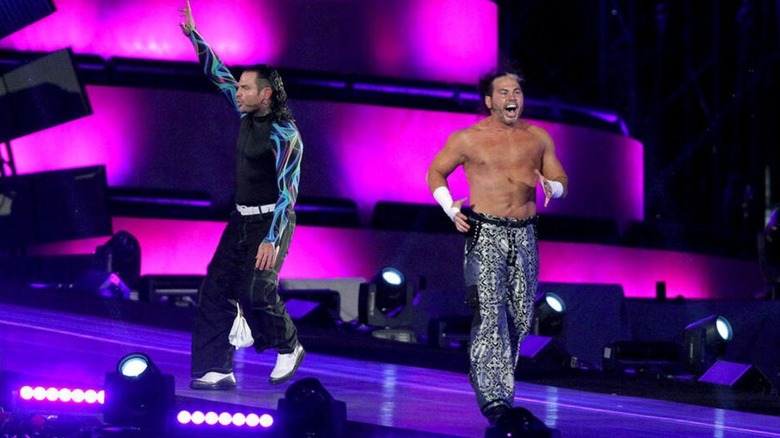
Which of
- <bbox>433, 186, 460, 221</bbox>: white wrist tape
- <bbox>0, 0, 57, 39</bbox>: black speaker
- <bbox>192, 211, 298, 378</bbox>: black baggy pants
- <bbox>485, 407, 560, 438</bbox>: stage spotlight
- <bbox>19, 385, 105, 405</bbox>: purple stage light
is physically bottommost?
<bbox>19, 385, 105, 405</bbox>: purple stage light

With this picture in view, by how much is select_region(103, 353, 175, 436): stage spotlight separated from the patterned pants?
1.33 m

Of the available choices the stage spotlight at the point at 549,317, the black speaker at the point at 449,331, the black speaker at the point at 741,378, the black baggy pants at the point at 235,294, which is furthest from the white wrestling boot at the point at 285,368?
the stage spotlight at the point at 549,317

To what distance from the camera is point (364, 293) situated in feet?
36.8

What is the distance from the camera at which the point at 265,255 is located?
6375mm

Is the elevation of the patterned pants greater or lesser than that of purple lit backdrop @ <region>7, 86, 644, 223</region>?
lesser

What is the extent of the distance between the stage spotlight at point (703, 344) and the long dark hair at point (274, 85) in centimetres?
386

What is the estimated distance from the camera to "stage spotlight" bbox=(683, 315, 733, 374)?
9.27 m

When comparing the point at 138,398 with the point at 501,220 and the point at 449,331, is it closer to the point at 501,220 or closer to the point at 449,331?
the point at 501,220

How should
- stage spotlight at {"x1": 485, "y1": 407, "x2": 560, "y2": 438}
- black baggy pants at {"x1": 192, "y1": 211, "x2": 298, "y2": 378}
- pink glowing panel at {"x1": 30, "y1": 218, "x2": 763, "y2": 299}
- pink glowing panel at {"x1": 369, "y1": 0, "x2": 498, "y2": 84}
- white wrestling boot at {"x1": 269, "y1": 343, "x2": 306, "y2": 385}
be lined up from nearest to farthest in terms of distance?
1. stage spotlight at {"x1": 485, "y1": 407, "x2": 560, "y2": 438}
2. black baggy pants at {"x1": 192, "y1": 211, "x2": 298, "y2": 378}
3. white wrestling boot at {"x1": 269, "y1": 343, "x2": 306, "y2": 385}
4. pink glowing panel at {"x1": 30, "y1": 218, "x2": 763, "y2": 299}
5. pink glowing panel at {"x1": 369, "y1": 0, "x2": 498, "y2": 84}

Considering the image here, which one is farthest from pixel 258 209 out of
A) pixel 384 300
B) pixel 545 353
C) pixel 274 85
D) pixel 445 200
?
pixel 384 300

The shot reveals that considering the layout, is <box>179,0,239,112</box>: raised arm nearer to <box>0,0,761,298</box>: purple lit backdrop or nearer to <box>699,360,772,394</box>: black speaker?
<box>699,360,772,394</box>: black speaker

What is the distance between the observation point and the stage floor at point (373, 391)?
5.91 metres

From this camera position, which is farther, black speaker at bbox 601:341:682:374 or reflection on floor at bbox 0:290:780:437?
black speaker at bbox 601:341:682:374

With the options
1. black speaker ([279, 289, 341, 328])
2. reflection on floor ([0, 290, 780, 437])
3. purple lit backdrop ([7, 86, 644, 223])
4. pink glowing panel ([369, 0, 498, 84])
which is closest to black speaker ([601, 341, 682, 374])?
reflection on floor ([0, 290, 780, 437])
